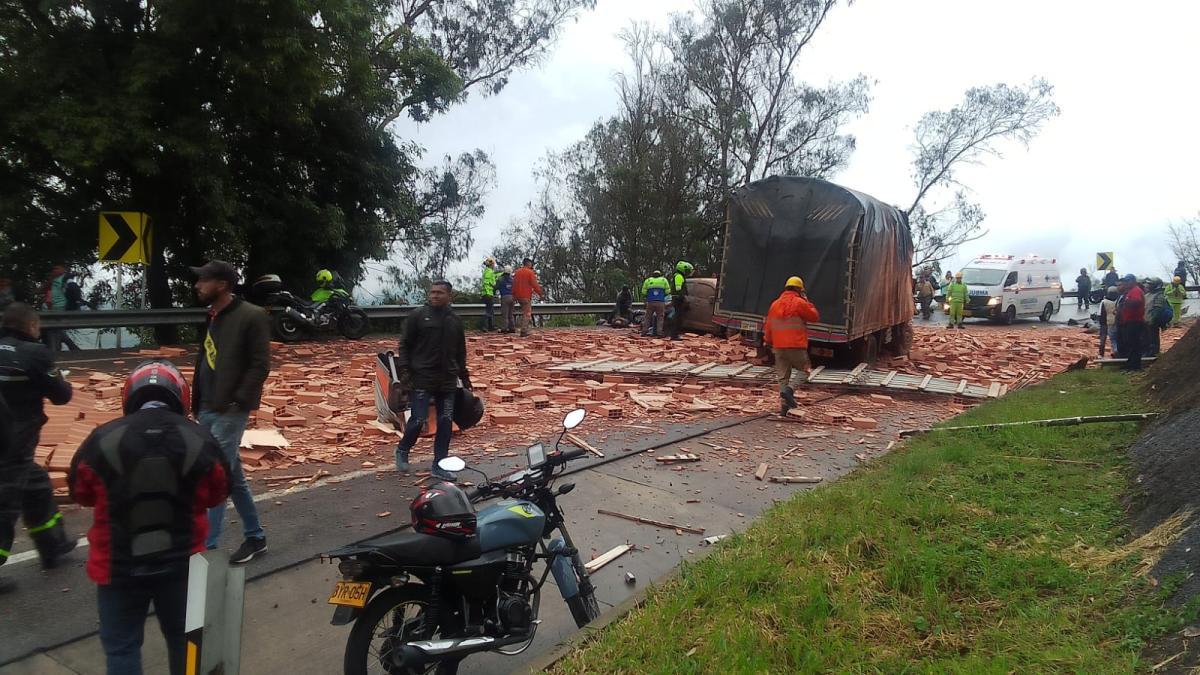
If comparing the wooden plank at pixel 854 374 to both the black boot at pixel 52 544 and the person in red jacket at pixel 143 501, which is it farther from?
the person in red jacket at pixel 143 501

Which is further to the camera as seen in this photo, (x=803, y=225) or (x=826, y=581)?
(x=803, y=225)

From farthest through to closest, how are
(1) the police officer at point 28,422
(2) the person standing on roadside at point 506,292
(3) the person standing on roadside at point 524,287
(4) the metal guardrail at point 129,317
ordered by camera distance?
(2) the person standing on roadside at point 506,292
(3) the person standing on roadside at point 524,287
(4) the metal guardrail at point 129,317
(1) the police officer at point 28,422

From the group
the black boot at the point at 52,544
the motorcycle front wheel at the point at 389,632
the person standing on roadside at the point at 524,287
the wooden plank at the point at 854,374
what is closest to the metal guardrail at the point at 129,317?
the person standing on roadside at the point at 524,287

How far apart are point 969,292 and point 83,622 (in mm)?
29286

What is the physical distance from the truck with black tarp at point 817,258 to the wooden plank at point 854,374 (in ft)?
1.72

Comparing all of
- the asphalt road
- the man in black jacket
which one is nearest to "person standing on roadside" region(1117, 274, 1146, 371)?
the asphalt road

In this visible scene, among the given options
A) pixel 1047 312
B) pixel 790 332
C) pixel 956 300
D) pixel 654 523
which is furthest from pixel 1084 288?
pixel 654 523

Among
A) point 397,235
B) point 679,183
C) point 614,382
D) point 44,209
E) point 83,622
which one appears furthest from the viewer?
point 679,183

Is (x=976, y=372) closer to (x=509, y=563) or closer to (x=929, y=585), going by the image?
(x=929, y=585)

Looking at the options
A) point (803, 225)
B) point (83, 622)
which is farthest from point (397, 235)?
point (83, 622)

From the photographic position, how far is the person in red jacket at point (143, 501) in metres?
2.67

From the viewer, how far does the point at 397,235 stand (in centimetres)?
2047

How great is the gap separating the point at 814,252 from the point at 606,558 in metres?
8.92

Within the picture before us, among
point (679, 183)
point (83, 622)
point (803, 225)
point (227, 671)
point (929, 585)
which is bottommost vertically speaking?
point (83, 622)
